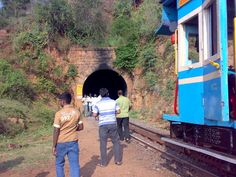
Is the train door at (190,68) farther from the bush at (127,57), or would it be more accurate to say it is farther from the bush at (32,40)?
the bush at (32,40)

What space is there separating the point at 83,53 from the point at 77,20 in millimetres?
2744

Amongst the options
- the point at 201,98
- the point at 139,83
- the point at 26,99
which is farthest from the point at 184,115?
the point at 139,83

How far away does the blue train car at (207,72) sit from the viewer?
4.68 m

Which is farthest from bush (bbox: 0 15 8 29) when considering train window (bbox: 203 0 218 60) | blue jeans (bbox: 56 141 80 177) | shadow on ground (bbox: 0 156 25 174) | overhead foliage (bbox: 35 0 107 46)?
train window (bbox: 203 0 218 60)

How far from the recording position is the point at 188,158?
8375mm

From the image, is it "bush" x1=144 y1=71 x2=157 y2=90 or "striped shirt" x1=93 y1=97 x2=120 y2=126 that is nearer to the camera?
"striped shirt" x1=93 y1=97 x2=120 y2=126

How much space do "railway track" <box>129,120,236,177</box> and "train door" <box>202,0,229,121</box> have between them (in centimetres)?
103

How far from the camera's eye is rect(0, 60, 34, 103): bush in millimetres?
20828

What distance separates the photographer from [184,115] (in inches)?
254

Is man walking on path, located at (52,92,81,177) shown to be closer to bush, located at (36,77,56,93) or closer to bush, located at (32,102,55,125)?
bush, located at (32,102,55,125)

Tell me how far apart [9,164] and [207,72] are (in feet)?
20.5

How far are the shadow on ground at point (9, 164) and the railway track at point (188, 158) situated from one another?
3.75 meters

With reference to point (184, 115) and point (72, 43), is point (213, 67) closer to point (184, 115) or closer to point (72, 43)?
point (184, 115)

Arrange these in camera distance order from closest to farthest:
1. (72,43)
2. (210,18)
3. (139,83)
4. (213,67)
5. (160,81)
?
(213,67)
(210,18)
(160,81)
(139,83)
(72,43)
